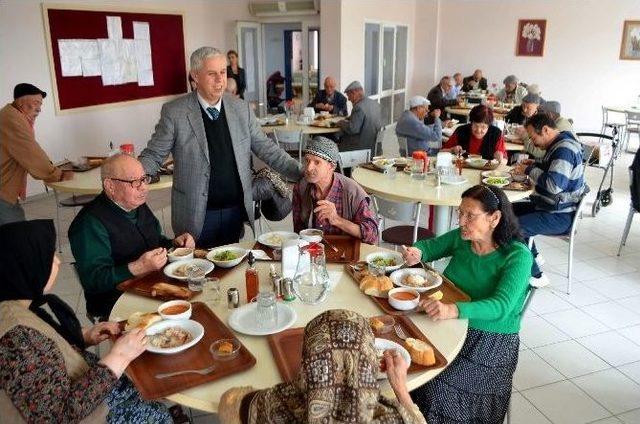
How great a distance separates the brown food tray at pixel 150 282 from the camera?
2.06m

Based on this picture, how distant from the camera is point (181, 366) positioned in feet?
5.21

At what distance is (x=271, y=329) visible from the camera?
1.78 meters

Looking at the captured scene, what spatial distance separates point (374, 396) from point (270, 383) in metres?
0.46

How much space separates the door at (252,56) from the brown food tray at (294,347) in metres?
8.39

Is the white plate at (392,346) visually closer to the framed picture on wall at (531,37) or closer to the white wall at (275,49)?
the white wall at (275,49)

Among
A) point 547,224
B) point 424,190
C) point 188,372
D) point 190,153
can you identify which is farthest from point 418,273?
point 547,224

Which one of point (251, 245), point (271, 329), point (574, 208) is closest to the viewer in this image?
point (271, 329)

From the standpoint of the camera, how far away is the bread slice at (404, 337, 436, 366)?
159 cm

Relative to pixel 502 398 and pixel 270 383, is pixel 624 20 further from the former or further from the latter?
pixel 270 383

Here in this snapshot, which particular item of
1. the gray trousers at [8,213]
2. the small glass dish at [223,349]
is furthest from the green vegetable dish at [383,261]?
the gray trousers at [8,213]

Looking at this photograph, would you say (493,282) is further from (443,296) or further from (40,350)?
(40,350)

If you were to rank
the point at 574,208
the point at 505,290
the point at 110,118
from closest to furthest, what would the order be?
the point at 505,290 < the point at 574,208 < the point at 110,118

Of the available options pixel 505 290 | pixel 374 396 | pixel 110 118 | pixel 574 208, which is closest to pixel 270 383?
pixel 374 396

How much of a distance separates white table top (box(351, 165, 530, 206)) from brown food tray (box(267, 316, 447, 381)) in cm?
172
